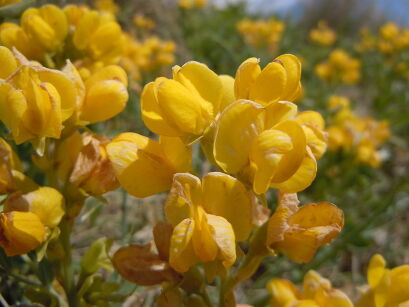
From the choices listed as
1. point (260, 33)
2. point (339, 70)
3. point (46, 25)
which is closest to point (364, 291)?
point (46, 25)

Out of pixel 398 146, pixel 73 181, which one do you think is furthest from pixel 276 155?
pixel 398 146

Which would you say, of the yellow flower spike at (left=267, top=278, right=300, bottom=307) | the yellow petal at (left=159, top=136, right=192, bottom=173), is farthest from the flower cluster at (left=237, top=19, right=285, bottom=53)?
the yellow petal at (left=159, top=136, right=192, bottom=173)

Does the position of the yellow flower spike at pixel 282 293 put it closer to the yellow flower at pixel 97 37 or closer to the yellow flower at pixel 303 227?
the yellow flower at pixel 303 227

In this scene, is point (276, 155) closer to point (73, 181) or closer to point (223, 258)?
point (223, 258)

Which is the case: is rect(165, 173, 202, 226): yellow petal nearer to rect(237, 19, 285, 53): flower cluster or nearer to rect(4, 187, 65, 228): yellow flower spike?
rect(4, 187, 65, 228): yellow flower spike

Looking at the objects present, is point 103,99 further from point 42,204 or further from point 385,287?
point 385,287

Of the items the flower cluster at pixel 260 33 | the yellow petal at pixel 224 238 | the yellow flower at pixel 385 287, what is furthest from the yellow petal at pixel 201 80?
the flower cluster at pixel 260 33
